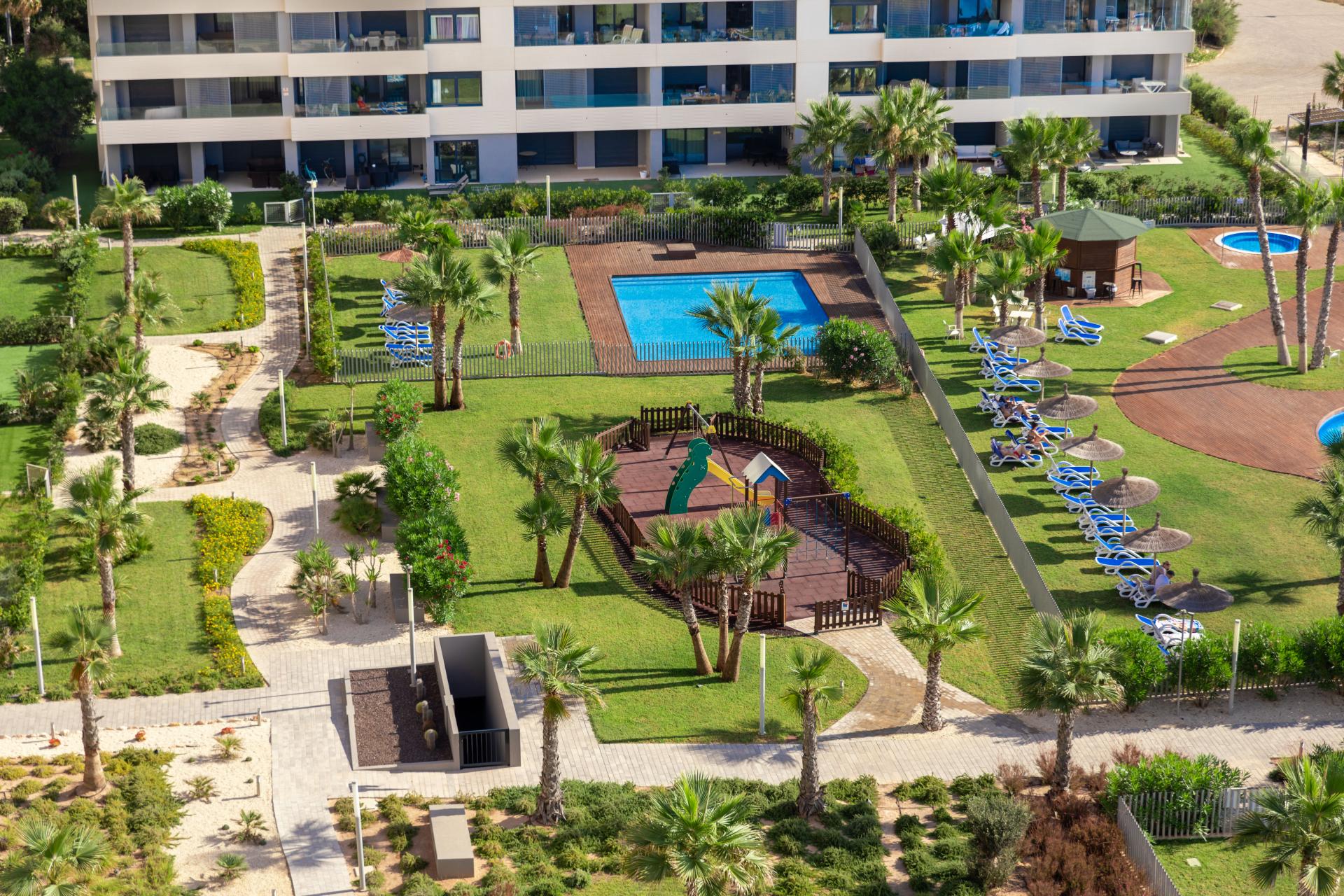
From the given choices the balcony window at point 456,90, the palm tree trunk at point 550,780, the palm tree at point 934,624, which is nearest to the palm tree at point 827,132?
the balcony window at point 456,90

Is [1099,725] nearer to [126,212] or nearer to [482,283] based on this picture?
[482,283]

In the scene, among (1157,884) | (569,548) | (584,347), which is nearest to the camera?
(1157,884)

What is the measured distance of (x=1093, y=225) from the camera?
63938mm

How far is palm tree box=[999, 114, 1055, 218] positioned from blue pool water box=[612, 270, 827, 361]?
858cm

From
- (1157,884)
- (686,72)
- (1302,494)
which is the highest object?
(686,72)

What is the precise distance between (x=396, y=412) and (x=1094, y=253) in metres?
25.8

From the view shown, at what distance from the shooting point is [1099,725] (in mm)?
39750

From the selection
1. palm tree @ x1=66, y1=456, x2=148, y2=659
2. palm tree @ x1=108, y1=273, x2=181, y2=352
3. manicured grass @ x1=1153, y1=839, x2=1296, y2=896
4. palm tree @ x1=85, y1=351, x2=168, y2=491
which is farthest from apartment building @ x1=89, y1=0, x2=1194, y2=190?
manicured grass @ x1=1153, y1=839, x2=1296, y2=896

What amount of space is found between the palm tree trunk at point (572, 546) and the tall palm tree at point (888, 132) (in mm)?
28610

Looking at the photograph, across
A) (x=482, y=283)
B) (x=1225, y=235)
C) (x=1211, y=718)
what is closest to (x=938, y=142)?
(x=1225, y=235)

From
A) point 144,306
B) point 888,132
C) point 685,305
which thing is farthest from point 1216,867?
point 888,132

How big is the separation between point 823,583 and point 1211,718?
990 centimetres

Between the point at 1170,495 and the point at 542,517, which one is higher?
the point at 542,517

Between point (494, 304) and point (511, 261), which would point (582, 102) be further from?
point (511, 261)
